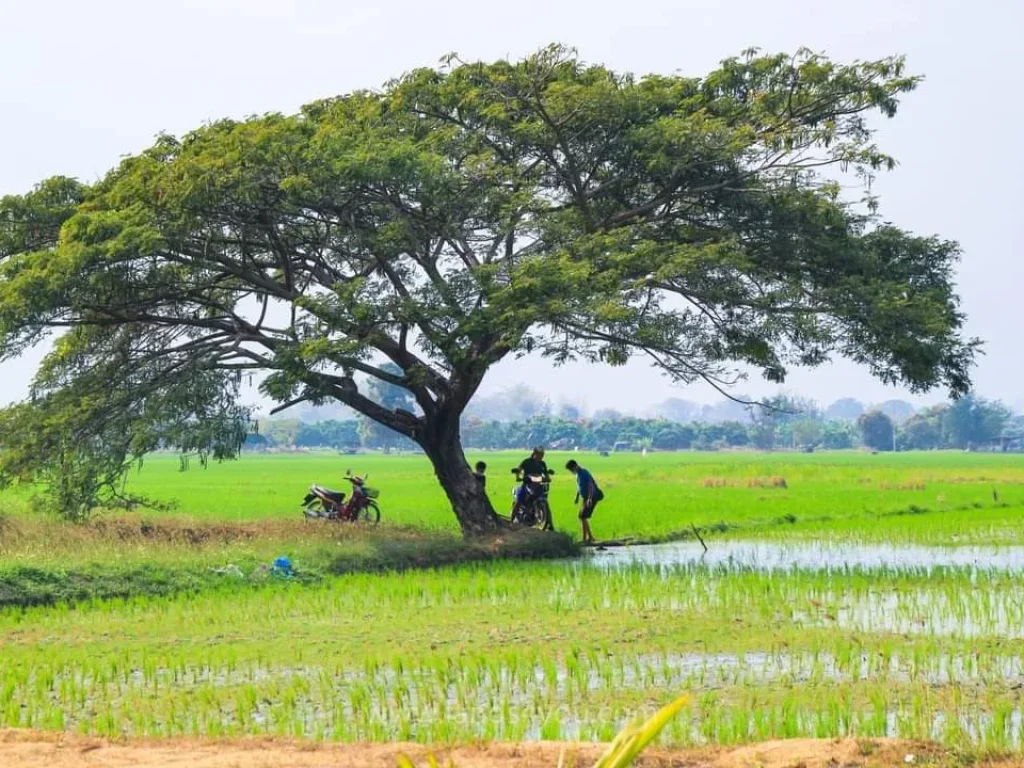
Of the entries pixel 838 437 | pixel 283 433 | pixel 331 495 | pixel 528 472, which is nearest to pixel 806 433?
pixel 838 437

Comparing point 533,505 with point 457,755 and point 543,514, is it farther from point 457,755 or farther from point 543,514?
point 457,755

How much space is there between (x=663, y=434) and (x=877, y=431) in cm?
2310

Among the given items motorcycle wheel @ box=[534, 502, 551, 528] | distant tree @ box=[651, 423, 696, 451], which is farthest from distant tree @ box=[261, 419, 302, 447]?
motorcycle wheel @ box=[534, 502, 551, 528]

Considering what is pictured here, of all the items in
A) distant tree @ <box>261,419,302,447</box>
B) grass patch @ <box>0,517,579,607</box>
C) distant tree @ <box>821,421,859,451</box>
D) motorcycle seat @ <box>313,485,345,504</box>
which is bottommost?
distant tree @ <box>821,421,859,451</box>

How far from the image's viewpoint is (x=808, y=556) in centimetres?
1975

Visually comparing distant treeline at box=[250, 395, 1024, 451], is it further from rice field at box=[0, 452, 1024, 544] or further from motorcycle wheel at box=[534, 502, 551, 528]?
motorcycle wheel at box=[534, 502, 551, 528]

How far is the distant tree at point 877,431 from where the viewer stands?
5531 inches

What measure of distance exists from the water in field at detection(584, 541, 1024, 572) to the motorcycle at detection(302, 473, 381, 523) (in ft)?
13.7

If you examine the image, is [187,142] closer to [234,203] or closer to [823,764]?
[234,203]

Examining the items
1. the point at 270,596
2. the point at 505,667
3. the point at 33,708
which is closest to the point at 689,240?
the point at 270,596

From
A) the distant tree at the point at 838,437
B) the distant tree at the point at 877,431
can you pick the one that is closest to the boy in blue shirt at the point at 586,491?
the distant tree at the point at 877,431

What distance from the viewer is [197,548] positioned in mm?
17938

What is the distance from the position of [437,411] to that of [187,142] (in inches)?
200

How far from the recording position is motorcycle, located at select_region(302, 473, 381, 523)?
22.7 m
